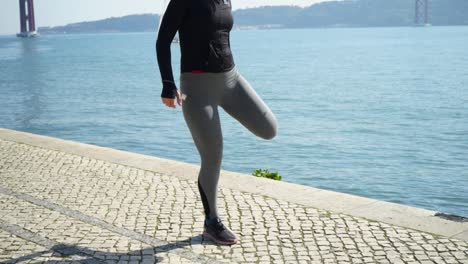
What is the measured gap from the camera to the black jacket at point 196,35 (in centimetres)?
409

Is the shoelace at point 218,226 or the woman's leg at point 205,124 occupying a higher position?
the woman's leg at point 205,124

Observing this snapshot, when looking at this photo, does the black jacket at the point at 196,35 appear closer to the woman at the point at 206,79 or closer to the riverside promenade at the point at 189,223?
the woman at the point at 206,79

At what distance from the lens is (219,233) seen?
4.56 metres

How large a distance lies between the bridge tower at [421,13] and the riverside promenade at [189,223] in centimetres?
18006

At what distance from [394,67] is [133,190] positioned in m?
54.5

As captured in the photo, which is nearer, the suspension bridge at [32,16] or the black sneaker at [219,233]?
the black sneaker at [219,233]

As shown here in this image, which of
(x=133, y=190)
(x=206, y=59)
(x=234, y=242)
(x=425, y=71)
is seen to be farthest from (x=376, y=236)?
(x=425, y=71)

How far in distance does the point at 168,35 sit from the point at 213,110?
0.57m

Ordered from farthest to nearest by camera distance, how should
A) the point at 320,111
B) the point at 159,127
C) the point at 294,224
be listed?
the point at 320,111
the point at 159,127
the point at 294,224

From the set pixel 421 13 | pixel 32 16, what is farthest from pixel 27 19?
pixel 421 13

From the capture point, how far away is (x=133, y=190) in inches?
244

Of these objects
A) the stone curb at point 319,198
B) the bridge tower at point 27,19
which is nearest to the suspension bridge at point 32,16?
the bridge tower at point 27,19

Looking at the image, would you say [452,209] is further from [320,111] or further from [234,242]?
[320,111]

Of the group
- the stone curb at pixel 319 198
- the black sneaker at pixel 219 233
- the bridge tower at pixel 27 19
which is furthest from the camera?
the bridge tower at pixel 27 19
